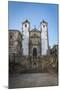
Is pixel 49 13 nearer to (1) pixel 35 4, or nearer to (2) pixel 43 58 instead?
(1) pixel 35 4

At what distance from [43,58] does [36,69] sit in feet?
0.54

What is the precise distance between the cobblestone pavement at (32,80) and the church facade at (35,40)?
0.27 m

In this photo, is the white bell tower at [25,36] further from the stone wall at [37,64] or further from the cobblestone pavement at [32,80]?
the cobblestone pavement at [32,80]

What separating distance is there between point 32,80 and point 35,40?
19.5 inches

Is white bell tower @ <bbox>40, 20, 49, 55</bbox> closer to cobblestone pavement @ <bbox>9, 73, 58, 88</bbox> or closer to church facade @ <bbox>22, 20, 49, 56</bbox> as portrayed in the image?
church facade @ <bbox>22, 20, 49, 56</bbox>

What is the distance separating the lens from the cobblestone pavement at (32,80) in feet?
7.12

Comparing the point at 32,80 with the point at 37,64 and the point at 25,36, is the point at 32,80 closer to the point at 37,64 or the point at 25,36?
the point at 37,64

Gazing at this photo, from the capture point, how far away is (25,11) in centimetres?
223

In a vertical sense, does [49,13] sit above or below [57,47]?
above

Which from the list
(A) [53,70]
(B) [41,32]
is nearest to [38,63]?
(A) [53,70]

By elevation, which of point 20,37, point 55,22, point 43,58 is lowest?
point 43,58

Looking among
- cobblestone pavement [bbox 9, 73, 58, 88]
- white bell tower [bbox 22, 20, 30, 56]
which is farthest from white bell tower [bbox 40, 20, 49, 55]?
cobblestone pavement [bbox 9, 73, 58, 88]

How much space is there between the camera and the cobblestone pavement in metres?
2.17

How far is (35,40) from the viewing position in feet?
7.39
